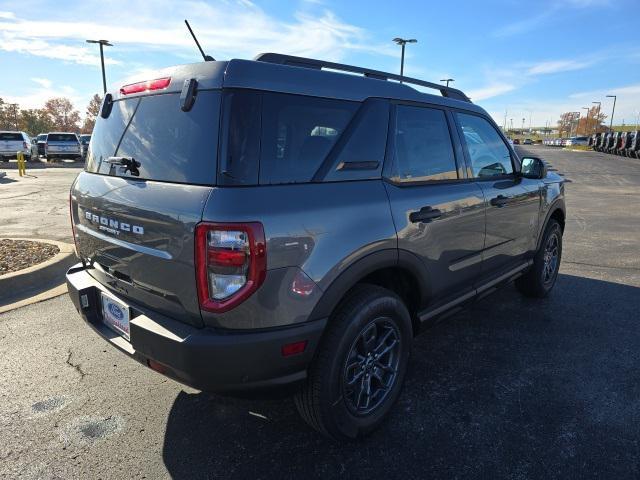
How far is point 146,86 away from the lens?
242 cm

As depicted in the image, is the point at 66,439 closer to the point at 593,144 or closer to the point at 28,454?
the point at 28,454

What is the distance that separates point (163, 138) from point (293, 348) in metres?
1.19

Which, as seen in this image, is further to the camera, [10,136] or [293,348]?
[10,136]

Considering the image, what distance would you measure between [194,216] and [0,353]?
8.30 feet

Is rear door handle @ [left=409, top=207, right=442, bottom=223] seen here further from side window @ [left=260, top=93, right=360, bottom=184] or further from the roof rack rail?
the roof rack rail

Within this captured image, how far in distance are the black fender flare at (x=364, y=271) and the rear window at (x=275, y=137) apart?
1.65ft

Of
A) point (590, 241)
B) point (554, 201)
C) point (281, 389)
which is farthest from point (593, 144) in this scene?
point (281, 389)

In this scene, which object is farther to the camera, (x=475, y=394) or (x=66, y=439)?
(x=475, y=394)

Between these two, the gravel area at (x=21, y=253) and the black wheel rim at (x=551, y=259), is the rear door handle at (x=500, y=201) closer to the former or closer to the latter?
the black wheel rim at (x=551, y=259)

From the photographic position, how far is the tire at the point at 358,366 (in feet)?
7.32

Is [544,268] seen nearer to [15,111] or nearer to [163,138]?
[163,138]

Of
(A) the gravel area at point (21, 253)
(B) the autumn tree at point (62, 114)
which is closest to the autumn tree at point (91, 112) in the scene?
(B) the autumn tree at point (62, 114)

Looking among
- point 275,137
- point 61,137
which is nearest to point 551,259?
point 275,137

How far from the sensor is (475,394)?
294 cm
